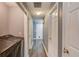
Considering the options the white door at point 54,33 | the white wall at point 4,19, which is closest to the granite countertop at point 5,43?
the white wall at point 4,19

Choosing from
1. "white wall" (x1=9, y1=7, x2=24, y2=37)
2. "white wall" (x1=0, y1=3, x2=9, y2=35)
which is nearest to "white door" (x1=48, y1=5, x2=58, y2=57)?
"white wall" (x1=9, y1=7, x2=24, y2=37)

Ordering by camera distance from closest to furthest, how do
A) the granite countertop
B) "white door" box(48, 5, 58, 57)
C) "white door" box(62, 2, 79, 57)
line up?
"white door" box(62, 2, 79, 57)
the granite countertop
"white door" box(48, 5, 58, 57)

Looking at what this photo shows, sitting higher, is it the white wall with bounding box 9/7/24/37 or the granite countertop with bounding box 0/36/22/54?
the white wall with bounding box 9/7/24/37

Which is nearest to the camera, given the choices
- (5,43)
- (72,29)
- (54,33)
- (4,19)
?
A: (72,29)

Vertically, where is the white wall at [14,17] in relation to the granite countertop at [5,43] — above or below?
above

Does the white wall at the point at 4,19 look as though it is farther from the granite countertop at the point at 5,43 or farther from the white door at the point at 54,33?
the white door at the point at 54,33

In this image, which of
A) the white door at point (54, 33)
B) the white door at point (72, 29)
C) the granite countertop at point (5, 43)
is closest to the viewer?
the white door at point (72, 29)

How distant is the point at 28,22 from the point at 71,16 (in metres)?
1.06

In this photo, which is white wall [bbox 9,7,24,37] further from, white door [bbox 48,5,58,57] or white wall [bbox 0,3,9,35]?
white door [bbox 48,5,58,57]

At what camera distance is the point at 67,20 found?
1.02 metres

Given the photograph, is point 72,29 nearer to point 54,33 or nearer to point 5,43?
point 5,43

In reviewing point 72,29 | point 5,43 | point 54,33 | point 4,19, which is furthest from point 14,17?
point 72,29

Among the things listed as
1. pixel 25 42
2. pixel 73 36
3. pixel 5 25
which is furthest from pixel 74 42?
pixel 25 42

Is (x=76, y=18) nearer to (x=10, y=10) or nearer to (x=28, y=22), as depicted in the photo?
(x=10, y=10)
